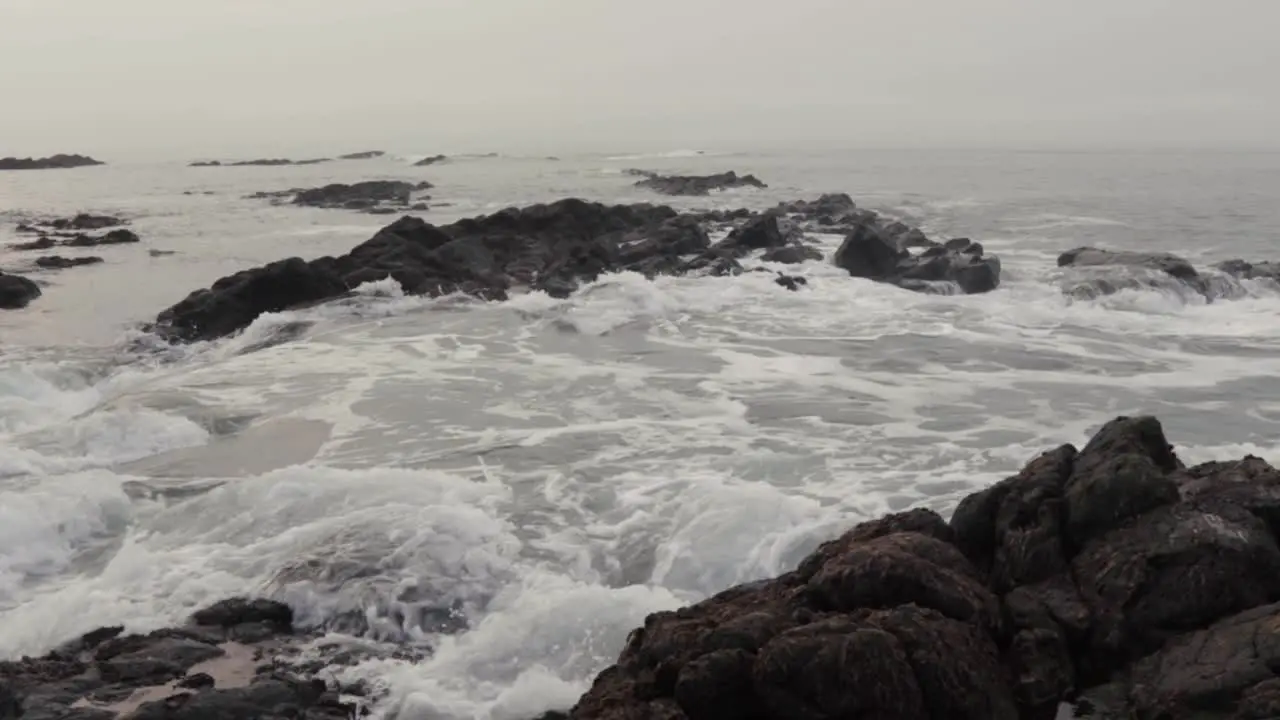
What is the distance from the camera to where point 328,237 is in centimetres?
3950

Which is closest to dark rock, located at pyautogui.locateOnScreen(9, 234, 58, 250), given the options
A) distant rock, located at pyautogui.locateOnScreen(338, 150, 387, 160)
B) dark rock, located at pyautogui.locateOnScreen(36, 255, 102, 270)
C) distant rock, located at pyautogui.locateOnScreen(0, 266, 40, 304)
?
dark rock, located at pyautogui.locateOnScreen(36, 255, 102, 270)

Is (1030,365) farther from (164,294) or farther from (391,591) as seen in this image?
(164,294)

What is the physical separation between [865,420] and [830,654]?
813 centimetres

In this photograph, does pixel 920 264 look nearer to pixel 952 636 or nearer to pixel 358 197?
pixel 952 636

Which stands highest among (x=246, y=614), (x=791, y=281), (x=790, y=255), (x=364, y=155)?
(x=364, y=155)

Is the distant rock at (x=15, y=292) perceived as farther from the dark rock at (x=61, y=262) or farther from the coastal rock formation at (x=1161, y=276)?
the coastal rock formation at (x=1161, y=276)

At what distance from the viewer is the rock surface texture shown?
21.6 m

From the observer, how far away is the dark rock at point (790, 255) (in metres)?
28.4

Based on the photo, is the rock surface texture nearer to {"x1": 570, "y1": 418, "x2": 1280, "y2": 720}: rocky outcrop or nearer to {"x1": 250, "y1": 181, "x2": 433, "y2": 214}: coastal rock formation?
{"x1": 570, "y1": 418, "x2": 1280, "y2": 720}: rocky outcrop

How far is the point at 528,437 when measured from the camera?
12.6 metres

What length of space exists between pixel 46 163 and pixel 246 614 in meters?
131

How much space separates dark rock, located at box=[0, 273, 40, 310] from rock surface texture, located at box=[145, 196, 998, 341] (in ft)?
17.1

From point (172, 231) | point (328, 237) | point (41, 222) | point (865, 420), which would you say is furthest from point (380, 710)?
point (41, 222)

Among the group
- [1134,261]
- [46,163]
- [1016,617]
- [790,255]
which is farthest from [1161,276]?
[46,163]
